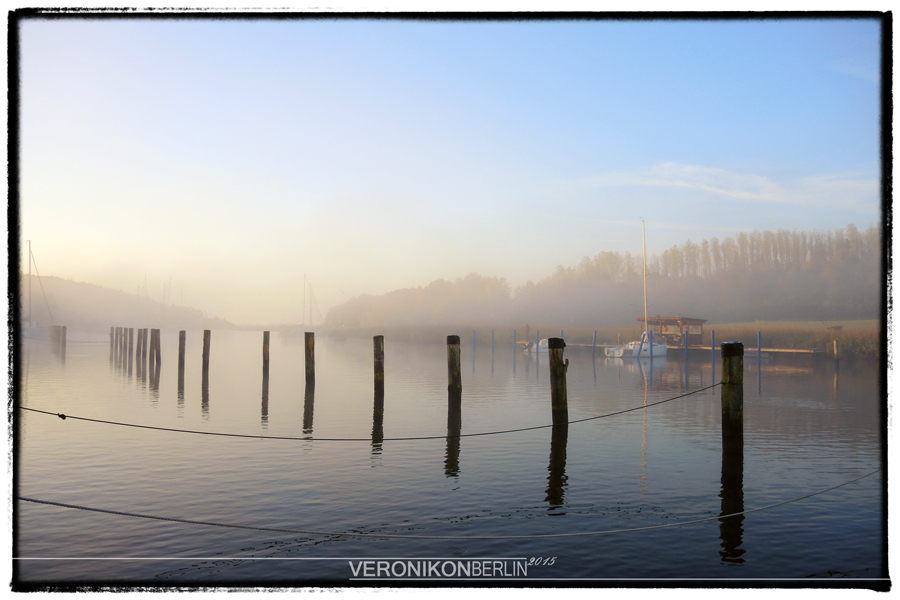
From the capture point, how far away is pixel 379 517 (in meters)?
10.2

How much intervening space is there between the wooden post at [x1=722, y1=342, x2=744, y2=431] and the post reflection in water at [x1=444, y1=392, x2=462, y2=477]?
5.22m

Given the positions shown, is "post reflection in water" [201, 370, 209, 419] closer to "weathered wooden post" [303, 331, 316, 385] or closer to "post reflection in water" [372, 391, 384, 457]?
"weathered wooden post" [303, 331, 316, 385]

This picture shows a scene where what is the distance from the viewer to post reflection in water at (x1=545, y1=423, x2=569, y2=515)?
1148 centimetres

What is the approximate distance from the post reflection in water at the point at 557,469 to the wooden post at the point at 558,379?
0.85 feet

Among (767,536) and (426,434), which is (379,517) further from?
(426,434)

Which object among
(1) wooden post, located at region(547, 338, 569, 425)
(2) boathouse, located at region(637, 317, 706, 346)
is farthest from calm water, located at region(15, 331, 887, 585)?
(2) boathouse, located at region(637, 317, 706, 346)

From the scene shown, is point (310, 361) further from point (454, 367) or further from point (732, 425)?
point (732, 425)

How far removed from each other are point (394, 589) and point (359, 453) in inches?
364

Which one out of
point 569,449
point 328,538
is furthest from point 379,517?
point 569,449

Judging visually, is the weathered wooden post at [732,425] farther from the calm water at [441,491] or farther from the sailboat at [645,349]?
the sailboat at [645,349]

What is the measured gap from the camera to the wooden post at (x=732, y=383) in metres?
12.0

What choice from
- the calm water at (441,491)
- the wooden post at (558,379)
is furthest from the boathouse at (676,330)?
the wooden post at (558,379)

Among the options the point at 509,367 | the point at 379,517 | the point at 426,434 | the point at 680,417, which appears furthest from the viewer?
the point at 509,367

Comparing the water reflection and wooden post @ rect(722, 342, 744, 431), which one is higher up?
wooden post @ rect(722, 342, 744, 431)
